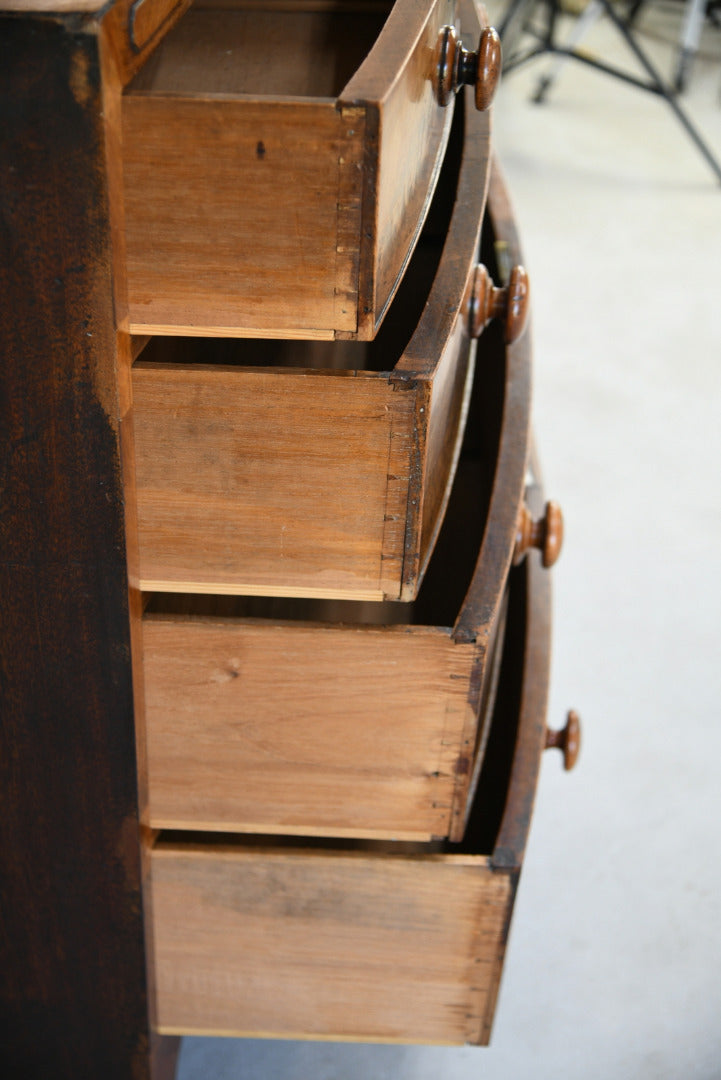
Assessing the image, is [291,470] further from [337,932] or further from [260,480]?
[337,932]

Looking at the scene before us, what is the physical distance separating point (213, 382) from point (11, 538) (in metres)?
0.16

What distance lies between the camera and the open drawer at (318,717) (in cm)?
74

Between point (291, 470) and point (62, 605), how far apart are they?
0.17 metres

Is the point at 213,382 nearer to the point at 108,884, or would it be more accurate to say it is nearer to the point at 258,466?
the point at 258,466

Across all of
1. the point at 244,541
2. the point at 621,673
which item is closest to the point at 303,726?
the point at 244,541

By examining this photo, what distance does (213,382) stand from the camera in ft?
2.10

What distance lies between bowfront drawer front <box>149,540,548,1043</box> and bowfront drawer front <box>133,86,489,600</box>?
24 centimetres

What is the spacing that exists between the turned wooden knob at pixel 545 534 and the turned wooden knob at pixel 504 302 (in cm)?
15

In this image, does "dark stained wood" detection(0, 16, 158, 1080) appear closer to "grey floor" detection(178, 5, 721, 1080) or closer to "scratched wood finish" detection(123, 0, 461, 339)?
"scratched wood finish" detection(123, 0, 461, 339)

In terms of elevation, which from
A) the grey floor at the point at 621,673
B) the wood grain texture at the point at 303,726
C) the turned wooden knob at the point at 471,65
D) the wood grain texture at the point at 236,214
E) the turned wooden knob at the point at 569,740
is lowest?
the grey floor at the point at 621,673

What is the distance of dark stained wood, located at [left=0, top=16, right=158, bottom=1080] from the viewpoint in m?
0.54

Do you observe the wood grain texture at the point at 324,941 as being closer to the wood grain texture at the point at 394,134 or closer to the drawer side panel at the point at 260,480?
the drawer side panel at the point at 260,480

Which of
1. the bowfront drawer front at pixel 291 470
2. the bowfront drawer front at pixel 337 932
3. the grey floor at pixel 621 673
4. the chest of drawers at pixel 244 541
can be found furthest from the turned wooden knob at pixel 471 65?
the grey floor at pixel 621 673

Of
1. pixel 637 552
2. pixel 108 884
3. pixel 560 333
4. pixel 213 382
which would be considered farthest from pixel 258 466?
pixel 560 333
